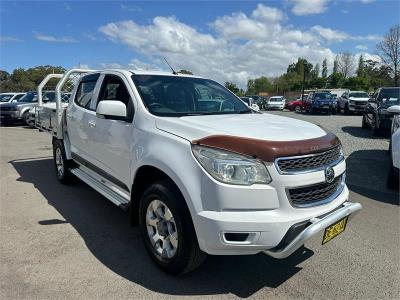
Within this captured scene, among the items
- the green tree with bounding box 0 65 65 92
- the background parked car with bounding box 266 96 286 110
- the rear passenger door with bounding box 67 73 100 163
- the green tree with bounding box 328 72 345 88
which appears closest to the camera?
the rear passenger door with bounding box 67 73 100 163

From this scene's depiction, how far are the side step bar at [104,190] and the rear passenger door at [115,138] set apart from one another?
131 mm

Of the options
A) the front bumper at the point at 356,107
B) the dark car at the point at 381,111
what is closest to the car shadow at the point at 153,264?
the dark car at the point at 381,111

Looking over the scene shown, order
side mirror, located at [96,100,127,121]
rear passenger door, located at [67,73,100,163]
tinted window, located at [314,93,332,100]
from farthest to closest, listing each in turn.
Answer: tinted window, located at [314,93,332,100] < rear passenger door, located at [67,73,100,163] < side mirror, located at [96,100,127,121]

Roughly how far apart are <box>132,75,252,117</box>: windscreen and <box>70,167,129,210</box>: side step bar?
1.08 metres

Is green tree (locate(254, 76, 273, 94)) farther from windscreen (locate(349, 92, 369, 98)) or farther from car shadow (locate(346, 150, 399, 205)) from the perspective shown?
car shadow (locate(346, 150, 399, 205))

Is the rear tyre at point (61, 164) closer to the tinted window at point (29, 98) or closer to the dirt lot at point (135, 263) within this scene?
the dirt lot at point (135, 263)

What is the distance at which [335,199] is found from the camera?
3314mm

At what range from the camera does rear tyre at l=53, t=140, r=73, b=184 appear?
6168mm

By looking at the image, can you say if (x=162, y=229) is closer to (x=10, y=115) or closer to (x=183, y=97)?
(x=183, y=97)

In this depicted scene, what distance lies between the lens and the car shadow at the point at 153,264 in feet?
10.6

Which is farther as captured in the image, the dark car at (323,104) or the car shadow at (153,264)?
the dark car at (323,104)

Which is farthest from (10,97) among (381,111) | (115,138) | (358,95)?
(358,95)

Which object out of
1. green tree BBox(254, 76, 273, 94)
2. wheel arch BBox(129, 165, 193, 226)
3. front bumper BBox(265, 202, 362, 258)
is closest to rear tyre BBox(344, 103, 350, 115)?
front bumper BBox(265, 202, 362, 258)

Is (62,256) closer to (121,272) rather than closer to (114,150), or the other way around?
(121,272)
